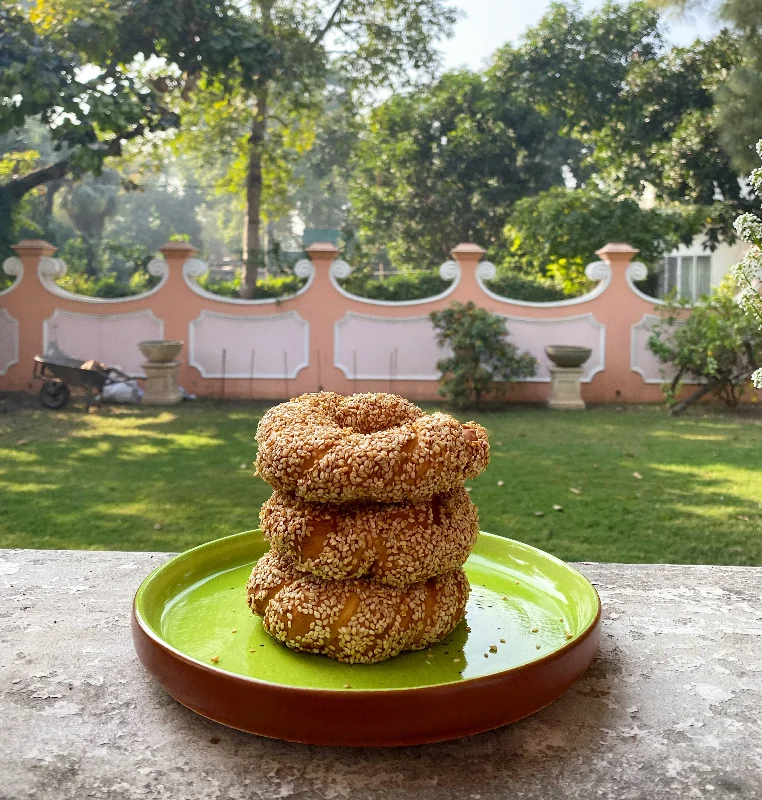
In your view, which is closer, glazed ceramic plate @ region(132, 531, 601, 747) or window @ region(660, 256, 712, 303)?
glazed ceramic plate @ region(132, 531, 601, 747)

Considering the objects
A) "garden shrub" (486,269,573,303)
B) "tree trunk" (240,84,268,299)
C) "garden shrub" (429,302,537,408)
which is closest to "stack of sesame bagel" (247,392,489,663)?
"garden shrub" (429,302,537,408)

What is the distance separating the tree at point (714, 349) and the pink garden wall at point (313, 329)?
861 mm

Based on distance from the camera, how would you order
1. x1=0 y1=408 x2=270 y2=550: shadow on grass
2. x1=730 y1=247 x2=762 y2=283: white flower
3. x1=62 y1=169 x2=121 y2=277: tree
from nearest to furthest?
x1=730 y1=247 x2=762 y2=283: white flower < x1=0 y1=408 x2=270 y2=550: shadow on grass < x1=62 y1=169 x2=121 y2=277: tree

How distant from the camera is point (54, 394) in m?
10.4

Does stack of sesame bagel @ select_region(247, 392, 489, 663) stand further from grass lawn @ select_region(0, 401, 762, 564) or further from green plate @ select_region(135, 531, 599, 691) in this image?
grass lawn @ select_region(0, 401, 762, 564)

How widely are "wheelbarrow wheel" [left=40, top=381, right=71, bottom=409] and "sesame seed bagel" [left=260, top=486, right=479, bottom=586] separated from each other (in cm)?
992

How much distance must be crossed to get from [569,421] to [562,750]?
8571 mm

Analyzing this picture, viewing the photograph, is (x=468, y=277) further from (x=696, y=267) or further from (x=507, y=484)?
(x=696, y=267)

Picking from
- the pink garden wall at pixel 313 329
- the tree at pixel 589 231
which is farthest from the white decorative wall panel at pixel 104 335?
the tree at pixel 589 231

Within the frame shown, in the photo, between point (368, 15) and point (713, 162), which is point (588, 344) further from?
point (368, 15)

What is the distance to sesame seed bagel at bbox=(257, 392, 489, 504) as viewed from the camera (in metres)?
1.26

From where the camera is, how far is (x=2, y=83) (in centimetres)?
934

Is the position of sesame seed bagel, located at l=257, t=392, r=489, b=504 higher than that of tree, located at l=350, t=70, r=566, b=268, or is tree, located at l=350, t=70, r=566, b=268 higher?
tree, located at l=350, t=70, r=566, b=268

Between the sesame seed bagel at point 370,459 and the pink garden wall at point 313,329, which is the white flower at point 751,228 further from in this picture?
the pink garden wall at point 313,329
